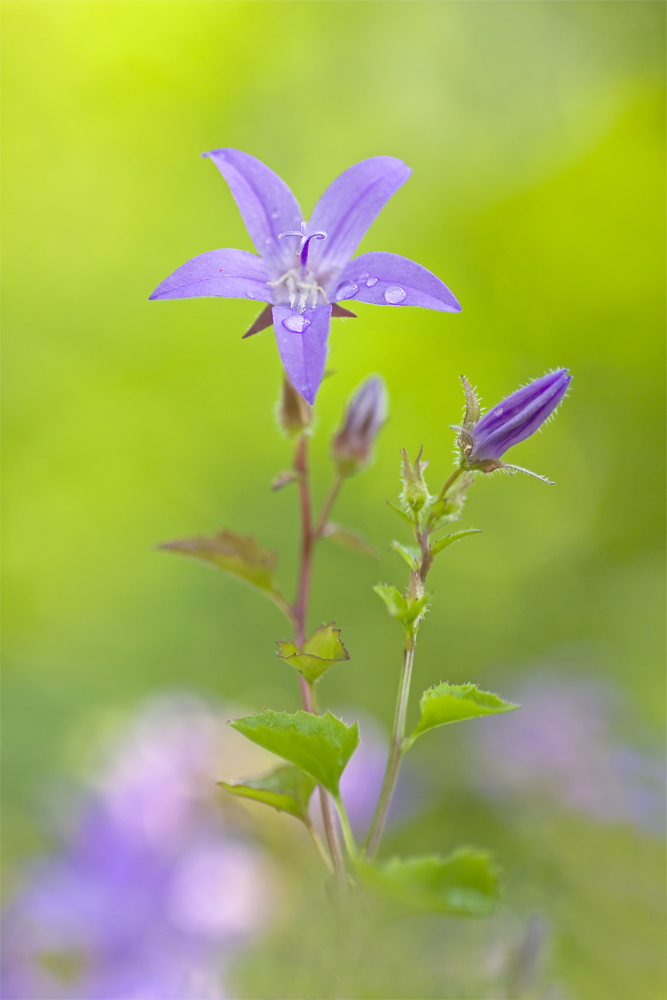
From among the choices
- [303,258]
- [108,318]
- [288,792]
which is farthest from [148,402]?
[288,792]

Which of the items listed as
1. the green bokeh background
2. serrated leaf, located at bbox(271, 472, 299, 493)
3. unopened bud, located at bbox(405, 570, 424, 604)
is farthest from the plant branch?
the green bokeh background

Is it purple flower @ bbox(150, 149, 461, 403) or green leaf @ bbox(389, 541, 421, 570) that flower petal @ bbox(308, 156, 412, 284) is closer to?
purple flower @ bbox(150, 149, 461, 403)

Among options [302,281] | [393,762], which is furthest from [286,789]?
[302,281]

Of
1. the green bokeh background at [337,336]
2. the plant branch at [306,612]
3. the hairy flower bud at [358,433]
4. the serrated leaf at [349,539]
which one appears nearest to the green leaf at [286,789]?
the plant branch at [306,612]

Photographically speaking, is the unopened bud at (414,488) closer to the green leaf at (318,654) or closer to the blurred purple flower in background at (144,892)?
the green leaf at (318,654)

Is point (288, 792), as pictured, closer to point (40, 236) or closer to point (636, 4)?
point (40, 236)

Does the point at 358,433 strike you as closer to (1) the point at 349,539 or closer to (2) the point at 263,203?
(1) the point at 349,539
